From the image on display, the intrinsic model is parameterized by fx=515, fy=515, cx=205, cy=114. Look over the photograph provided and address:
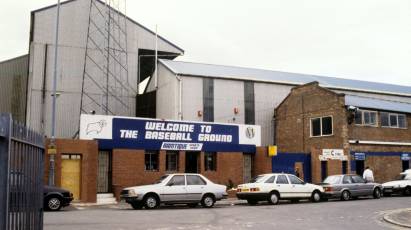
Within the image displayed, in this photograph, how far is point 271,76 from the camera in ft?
153

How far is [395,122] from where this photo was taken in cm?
3975

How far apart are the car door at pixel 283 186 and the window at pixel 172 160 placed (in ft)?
24.2

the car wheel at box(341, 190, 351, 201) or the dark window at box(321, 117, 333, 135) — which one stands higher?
the dark window at box(321, 117, 333, 135)

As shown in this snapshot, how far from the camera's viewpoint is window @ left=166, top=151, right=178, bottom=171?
30.2 metres

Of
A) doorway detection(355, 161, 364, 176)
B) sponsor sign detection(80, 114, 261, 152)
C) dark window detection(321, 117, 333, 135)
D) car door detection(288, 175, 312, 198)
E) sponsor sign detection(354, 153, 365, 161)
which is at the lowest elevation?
car door detection(288, 175, 312, 198)

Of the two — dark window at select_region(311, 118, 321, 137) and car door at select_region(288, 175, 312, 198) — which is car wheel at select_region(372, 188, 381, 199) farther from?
dark window at select_region(311, 118, 321, 137)

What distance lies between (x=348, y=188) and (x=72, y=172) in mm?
14528

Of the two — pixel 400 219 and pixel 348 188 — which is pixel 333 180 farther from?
pixel 400 219

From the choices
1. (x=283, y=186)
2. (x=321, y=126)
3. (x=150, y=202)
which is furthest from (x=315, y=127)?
(x=150, y=202)

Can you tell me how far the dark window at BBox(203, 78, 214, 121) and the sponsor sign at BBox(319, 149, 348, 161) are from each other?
35.1 ft

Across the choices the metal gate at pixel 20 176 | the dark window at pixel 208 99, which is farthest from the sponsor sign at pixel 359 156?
the metal gate at pixel 20 176

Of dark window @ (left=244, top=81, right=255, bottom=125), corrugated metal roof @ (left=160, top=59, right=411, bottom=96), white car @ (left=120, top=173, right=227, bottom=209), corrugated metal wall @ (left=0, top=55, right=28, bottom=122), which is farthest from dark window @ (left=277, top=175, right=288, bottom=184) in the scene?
corrugated metal wall @ (left=0, top=55, right=28, bottom=122)

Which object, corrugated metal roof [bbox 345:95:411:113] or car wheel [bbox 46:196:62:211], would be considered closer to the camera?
car wheel [bbox 46:196:62:211]

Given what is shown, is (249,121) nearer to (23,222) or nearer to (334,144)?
(334,144)
